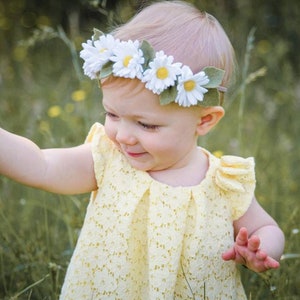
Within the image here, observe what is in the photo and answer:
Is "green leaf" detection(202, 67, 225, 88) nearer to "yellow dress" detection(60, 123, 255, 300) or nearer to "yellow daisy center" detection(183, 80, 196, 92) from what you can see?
"yellow daisy center" detection(183, 80, 196, 92)

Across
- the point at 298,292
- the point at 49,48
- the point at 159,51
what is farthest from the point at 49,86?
the point at 159,51

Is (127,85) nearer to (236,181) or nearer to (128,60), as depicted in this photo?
(128,60)

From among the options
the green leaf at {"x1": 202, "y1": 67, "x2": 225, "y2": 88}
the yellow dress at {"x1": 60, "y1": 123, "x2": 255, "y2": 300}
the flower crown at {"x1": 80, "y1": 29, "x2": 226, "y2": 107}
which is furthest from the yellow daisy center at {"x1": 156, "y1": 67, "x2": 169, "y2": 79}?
the yellow dress at {"x1": 60, "y1": 123, "x2": 255, "y2": 300}

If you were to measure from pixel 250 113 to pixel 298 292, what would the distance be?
2.12 m

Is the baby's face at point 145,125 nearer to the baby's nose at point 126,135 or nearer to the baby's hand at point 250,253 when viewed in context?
the baby's nose at point 126,135

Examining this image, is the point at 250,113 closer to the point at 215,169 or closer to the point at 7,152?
the point at 215,169

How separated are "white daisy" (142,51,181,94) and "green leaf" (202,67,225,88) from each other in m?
0.09

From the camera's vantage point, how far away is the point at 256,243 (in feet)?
6.30

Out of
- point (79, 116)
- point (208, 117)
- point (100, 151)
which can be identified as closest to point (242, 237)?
point (208, 117)

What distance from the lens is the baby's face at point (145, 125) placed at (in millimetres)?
1917

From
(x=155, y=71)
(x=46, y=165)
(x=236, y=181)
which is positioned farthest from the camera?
(x=236, y=181)

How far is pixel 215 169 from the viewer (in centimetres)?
212

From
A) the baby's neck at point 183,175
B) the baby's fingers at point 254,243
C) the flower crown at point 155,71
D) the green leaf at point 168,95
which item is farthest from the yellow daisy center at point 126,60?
the baby's fingers at point 254,243

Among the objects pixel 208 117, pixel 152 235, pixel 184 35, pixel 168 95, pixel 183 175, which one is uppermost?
pixel 184 35
